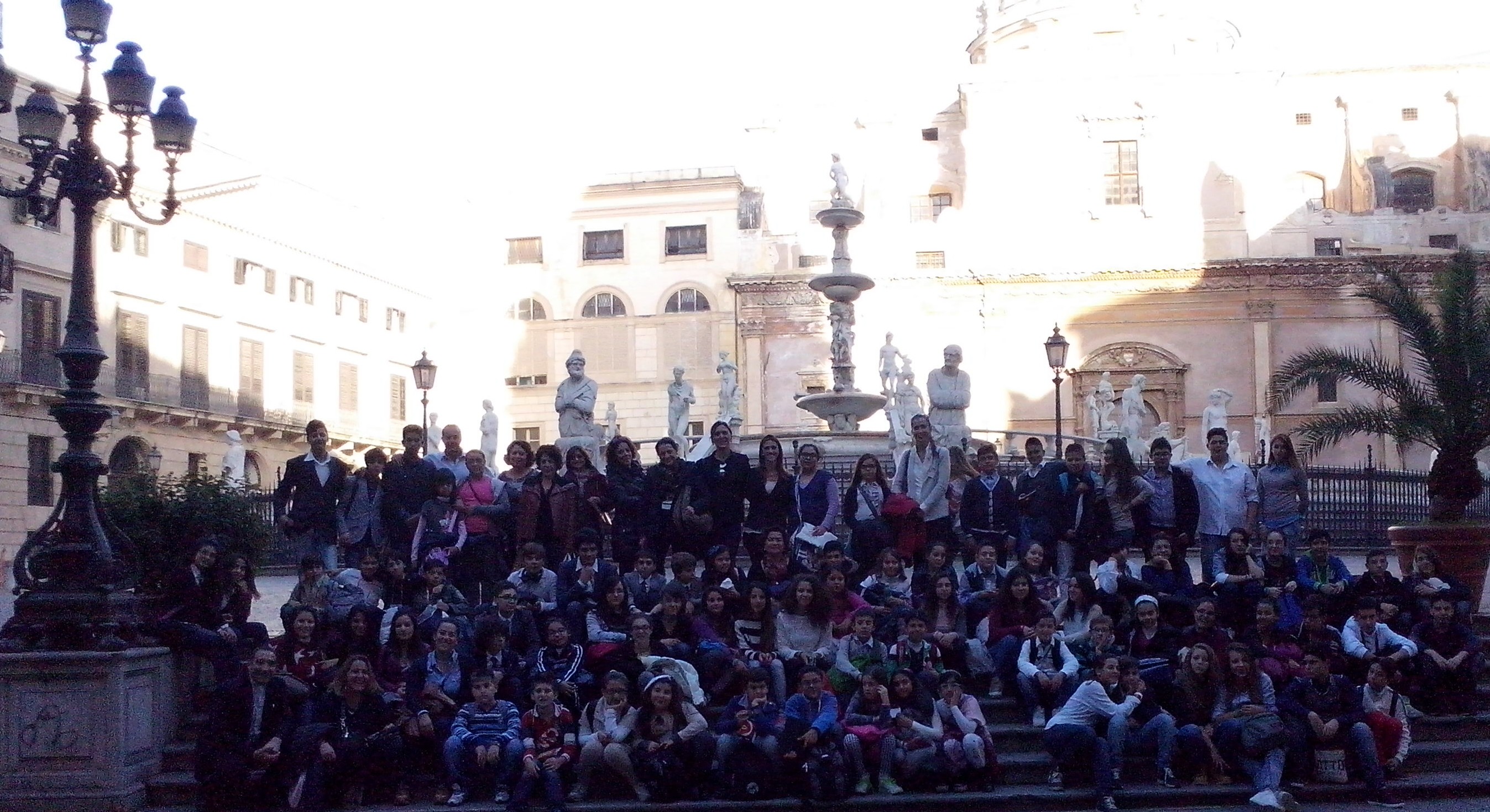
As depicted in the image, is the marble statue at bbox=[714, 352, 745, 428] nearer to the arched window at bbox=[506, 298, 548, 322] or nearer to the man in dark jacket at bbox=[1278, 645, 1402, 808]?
the arched window at bbox=[506, 298, 548, 322]

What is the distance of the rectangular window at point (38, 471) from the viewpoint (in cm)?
3272

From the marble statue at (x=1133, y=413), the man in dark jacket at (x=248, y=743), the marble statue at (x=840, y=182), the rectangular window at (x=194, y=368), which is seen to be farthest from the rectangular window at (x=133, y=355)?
the man in dark jacket at (x=248, y=743)

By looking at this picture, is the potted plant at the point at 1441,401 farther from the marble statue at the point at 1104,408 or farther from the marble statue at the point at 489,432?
the marble statue at the point at 489,432

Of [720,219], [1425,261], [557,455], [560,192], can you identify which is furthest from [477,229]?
[557,455]

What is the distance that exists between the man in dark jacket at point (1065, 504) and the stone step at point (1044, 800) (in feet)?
8.97

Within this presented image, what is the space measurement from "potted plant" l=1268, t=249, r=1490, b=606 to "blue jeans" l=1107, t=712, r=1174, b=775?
4.40m

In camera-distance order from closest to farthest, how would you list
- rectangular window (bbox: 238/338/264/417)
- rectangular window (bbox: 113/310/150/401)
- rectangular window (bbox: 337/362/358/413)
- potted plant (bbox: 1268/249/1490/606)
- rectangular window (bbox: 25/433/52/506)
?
potted plant (bbox: 1268/249/1490/606) < rectangular window (bbox: 25/433/52/506) < rectangular window (bbox: 113/310/150/401) < rectangular window (bbox: 238/338/264/417) < rectangular window (bbox: 337/362/358/413)

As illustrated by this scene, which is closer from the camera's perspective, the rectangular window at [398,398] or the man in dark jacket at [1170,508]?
the man in dark jacket at [1170,508]

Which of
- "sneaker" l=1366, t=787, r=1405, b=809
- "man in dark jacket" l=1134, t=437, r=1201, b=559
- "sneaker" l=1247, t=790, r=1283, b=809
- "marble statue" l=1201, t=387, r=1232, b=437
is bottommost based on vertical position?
"sneaker" l=1366, t=787, r=1405, b=809

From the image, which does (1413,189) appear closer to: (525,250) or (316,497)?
(525,250)

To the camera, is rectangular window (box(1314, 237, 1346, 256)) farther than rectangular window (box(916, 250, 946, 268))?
No

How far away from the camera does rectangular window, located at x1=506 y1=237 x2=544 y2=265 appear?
168 feet

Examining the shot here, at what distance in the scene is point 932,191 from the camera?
150 feet

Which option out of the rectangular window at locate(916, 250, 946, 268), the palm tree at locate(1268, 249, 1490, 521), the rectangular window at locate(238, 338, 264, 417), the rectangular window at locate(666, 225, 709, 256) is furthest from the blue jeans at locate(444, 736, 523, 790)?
the rectangular window at locate(666, 225, 709, 256)
